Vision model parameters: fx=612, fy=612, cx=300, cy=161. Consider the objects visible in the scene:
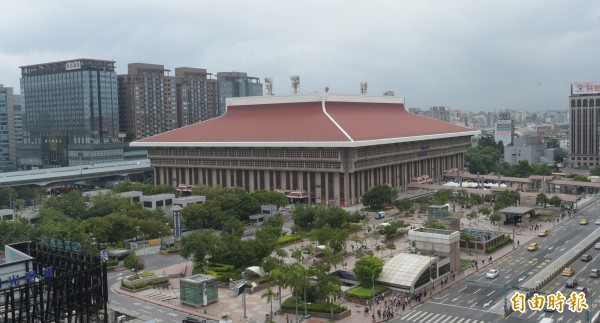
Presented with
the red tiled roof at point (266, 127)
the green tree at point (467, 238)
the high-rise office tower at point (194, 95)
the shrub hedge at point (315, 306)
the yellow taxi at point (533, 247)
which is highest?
the high-rise office tower at point (194, 95)

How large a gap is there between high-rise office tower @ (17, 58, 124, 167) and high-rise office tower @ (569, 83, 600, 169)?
334ft

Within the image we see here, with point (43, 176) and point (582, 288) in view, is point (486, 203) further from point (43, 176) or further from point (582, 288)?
point (43, 176)

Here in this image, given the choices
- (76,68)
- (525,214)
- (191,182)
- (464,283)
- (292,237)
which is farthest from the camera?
(76,68)

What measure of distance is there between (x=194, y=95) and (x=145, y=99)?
57.6 feet

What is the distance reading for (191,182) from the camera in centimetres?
9594

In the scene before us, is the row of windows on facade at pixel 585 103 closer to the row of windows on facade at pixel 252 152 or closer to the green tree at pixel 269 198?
the row of windows on facade at pixel 252 152

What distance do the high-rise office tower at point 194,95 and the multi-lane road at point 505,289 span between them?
117m

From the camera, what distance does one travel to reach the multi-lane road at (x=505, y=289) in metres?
37.6

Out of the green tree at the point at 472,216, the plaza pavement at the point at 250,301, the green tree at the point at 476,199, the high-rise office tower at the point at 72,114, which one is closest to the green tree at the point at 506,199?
the green tree at the point at 476,199

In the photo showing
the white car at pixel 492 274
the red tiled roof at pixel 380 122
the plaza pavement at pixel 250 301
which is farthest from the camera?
the red tiled roof at pixel 380 122

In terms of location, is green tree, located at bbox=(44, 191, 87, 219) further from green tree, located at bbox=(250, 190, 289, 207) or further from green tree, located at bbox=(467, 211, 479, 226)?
green tree, located at bbox=(467, 211, 479, 226)

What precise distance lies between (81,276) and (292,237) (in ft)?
116

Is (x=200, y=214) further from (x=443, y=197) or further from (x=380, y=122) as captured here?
(x=380, y=122)

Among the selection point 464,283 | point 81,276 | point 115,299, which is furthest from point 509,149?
point 81,276
